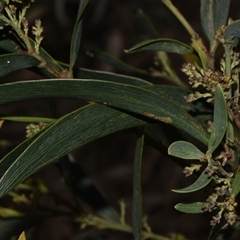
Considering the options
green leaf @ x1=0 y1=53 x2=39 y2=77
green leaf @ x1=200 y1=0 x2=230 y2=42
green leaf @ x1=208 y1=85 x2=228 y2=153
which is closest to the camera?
green leaf @ x1=208 y1=85 x2=228 y2=153

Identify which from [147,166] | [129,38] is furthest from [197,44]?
[129,38]

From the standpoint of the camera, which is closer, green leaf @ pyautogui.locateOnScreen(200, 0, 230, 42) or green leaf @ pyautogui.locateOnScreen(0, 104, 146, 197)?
green leaf @ pyautogui.locateOnScreen(0, 104, 146, 197)

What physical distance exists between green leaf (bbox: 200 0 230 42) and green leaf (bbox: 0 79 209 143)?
0.60 ft

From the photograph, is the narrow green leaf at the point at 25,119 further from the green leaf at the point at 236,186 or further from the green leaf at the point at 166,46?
the green leaf at the point at 236,186

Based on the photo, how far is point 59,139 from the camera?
2.30 ft

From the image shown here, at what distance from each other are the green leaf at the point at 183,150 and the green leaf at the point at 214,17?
27cm

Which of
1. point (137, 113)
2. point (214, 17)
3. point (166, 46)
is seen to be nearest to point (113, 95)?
point (137, 113)

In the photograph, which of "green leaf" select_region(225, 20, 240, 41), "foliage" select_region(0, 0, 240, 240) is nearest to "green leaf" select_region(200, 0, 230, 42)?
"foliage" select_region(0, 0, 240, 240)

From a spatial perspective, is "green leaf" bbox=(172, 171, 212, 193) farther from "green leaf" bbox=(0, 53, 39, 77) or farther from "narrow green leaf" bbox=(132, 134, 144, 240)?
"green leaf" bbox=(0, 53, 39, 77)

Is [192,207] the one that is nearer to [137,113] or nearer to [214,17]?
[137,113]

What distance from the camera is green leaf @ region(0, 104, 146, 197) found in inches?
25.9

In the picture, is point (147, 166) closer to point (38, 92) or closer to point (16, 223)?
point (16, 223)

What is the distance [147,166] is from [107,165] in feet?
0.72

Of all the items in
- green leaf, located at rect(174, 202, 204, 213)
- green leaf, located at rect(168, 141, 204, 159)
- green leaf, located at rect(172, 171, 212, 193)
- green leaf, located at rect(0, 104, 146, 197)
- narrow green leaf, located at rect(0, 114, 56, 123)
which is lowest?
green leaf, located at rect(174, 202, 204, 213)
